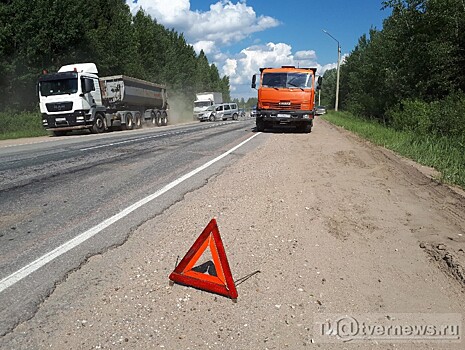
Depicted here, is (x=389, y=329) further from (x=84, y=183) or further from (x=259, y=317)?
(x=84, y=183)

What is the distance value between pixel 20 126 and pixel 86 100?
6.80 metres

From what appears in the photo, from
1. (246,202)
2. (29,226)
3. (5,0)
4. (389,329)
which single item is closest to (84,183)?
(29,226)

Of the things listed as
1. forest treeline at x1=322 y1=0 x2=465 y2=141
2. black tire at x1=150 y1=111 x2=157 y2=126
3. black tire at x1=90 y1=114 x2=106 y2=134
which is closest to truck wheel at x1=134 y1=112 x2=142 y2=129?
black tire at x1=150 y1=111 x2=157 y2=126

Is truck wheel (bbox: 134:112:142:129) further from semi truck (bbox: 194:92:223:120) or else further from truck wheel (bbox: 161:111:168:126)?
semi truck (bbox: 194:92:223:120)

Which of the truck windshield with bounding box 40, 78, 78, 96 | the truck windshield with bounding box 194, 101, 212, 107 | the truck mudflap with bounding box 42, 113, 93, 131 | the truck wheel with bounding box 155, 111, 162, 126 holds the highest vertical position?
the truck windshield with bounding box 40, 78, 78, 96

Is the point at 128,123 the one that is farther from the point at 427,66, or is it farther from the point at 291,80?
the point at 427,66

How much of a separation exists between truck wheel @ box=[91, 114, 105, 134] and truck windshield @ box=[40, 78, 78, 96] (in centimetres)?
215

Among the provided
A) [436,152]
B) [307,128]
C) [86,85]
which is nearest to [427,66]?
[307,128]

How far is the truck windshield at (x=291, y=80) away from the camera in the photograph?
647 inches

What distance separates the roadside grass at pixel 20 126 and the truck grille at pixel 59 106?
2893 millimetres

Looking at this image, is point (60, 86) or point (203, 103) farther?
point (203, 103)

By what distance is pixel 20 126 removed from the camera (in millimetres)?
23734

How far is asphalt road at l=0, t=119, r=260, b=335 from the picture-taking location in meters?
3.19

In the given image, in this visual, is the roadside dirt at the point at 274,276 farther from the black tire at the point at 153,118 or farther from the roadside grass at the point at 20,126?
the black tire at the point at 153,118
